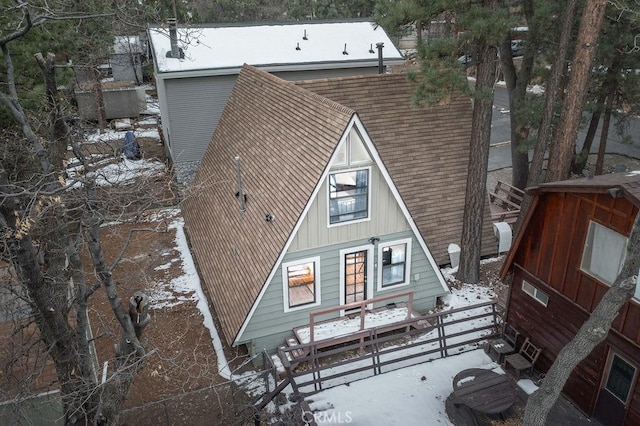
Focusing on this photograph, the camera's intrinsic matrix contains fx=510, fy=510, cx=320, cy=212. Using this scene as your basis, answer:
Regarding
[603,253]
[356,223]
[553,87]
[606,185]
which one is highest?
[553,87]

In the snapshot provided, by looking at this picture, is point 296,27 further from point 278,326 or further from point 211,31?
point 278,326

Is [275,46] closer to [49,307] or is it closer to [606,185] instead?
[606,185]

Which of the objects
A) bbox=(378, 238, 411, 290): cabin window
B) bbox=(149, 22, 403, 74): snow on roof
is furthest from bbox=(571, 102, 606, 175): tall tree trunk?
bbox=(378, 238, 411, 290): cabin window

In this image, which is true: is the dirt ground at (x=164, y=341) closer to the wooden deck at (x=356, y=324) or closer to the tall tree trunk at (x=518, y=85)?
the wooden deck at (x=356, y=324)

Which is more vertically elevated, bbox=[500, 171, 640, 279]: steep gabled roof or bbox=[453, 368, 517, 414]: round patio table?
bbox=[500, 171, 640, 279]: steep gabled roof

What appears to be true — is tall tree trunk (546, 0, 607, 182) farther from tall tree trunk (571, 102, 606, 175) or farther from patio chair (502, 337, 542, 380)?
tall tree trunk (571, 102, 606, 175)

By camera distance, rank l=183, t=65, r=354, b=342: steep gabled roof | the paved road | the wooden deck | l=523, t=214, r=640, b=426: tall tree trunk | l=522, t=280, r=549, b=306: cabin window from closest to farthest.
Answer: l=523, t=214, r=640, b=426: tall tree trunk < l=522, t=280, r=549, b=306: cabin window < l=183, t=65, r=354, b=342: steep gabled roof < the wooden deck < the paved road

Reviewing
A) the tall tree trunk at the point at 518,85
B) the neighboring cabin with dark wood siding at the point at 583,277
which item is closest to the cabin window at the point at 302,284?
the neighboring cabin with dark wood siding at the point at 583,277

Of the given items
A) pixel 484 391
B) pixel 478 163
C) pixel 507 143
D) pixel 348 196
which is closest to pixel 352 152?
pixel 348 196
